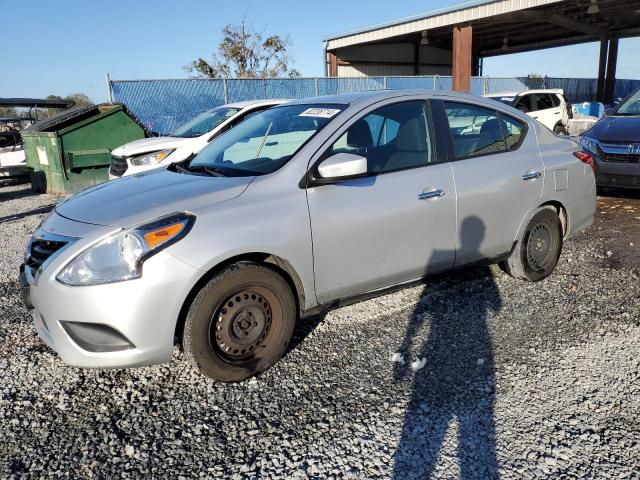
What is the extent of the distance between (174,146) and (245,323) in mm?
5632

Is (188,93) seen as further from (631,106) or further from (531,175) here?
(531,175)

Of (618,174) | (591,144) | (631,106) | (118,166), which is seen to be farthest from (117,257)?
(631,106)

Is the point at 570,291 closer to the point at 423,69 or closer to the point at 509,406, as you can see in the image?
the point at 509,406

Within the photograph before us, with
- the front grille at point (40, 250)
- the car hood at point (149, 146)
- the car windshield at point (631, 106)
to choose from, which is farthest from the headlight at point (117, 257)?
the car windshield at point (631, 106)

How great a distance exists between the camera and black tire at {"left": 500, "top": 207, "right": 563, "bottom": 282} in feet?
14.5

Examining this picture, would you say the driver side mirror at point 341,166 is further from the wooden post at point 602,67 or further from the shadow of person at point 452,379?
the wooden post at point 602,67

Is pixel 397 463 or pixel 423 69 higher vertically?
pixel 423 69

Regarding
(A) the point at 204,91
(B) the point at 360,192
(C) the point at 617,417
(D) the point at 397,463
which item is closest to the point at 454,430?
(D) the point at 397,463

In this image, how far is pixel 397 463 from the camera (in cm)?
240

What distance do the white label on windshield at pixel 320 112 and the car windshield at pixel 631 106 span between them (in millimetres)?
6570

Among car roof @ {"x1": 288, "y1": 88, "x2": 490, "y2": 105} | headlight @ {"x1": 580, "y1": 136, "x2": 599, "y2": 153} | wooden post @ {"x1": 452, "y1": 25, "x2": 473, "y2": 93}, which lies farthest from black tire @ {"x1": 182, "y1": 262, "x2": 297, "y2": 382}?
wooden post @ {"x1": 452, "y1": 25, "x2": 473, "y2": 93}

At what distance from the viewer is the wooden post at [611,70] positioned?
1155 inches

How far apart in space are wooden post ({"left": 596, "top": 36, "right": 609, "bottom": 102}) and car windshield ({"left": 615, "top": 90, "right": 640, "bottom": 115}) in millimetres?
24652

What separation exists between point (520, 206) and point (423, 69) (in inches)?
1255
